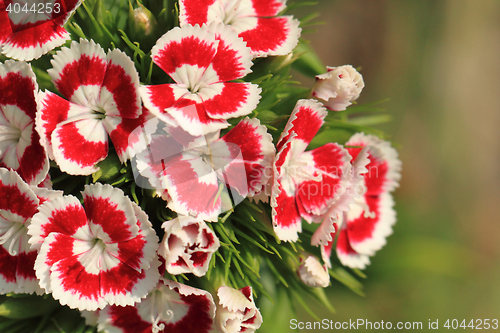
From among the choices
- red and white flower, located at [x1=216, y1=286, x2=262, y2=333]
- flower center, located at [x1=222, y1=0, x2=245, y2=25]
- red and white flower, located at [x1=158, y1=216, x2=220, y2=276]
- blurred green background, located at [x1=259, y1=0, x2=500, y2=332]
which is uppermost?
flower center, located at [x1=222, y1=0, x2=245, y2=25]

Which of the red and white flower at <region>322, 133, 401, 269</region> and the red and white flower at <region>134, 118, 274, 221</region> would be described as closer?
the red and white flower at <region>134, 118, 274, 221</region>

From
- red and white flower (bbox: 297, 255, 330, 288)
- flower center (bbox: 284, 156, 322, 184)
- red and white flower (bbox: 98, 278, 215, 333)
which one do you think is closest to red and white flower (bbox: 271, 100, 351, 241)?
flower center (bbox: 284, 156, 322, 184)

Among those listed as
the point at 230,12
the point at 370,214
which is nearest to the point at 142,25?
the point at 230,12

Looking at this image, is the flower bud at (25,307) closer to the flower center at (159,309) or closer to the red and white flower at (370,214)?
the flower center at (159,309)

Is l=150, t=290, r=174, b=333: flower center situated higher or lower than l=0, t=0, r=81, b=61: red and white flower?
lower

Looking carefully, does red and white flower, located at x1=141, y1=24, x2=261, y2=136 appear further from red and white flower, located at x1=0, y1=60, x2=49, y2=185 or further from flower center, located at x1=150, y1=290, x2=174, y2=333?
flower center, located at x1=150, y1=290, x2=174, y2=333

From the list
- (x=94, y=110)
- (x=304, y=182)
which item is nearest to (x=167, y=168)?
(x=94, y=110)

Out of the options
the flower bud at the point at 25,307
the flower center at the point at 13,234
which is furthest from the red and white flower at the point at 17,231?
the flower bud at the point at 25,307
